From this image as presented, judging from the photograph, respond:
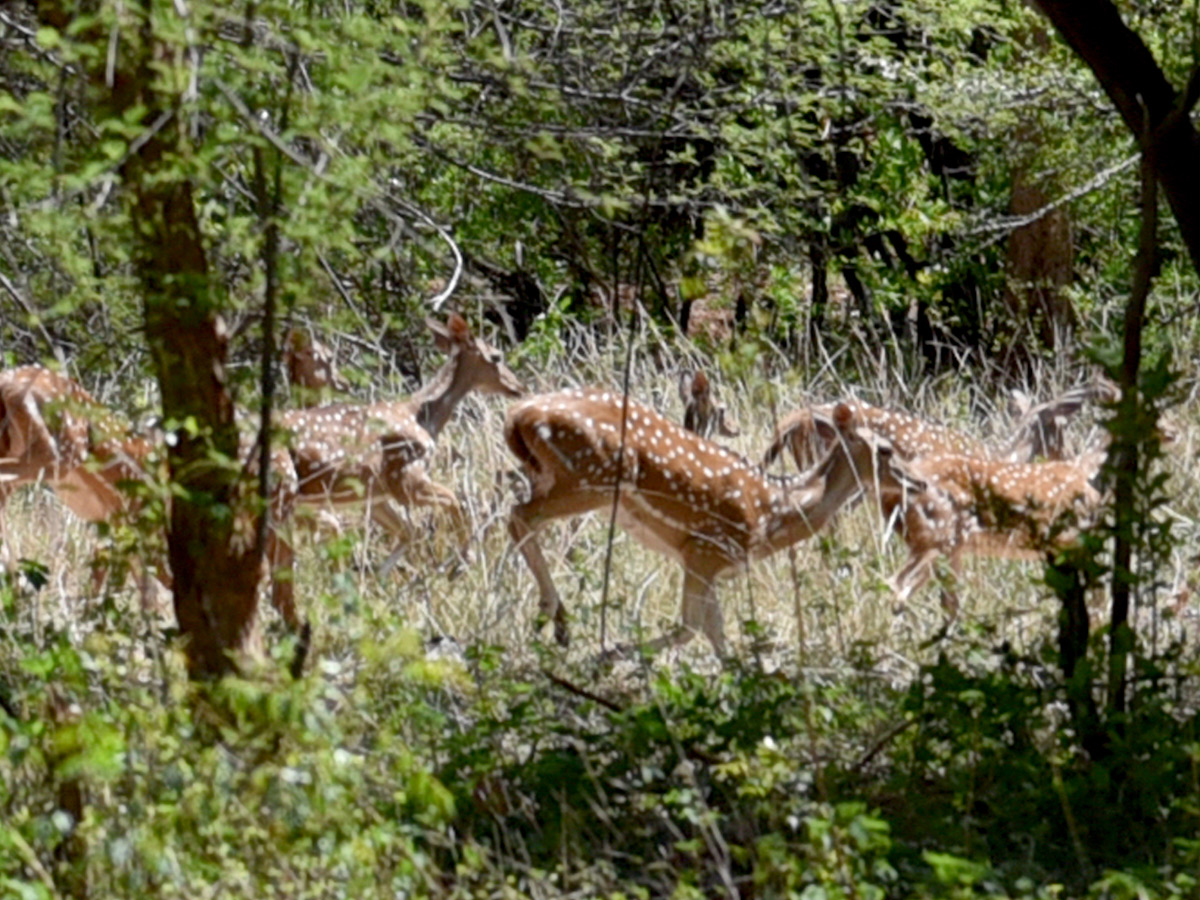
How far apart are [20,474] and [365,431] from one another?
4.78 feet

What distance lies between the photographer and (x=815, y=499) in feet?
31.0

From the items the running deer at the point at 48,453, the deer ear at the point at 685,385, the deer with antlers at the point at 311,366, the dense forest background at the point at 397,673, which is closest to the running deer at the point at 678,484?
the dense forest background at the point at 397,673

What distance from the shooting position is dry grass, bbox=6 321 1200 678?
7.91 metres

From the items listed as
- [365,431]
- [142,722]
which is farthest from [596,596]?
[142,722]

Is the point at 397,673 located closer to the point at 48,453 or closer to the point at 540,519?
the point at 540,519

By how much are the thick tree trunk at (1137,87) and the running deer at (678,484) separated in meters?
2.54

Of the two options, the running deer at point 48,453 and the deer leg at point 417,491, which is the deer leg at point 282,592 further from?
the deer leg at point 417,491

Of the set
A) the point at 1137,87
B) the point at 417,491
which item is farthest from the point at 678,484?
the point at 1137,87

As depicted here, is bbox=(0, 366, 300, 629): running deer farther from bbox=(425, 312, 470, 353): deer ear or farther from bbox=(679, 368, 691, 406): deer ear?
bbox=(679, 368, 691, 406): deer ear

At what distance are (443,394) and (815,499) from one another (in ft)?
7.19

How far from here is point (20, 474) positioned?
32.4 ft

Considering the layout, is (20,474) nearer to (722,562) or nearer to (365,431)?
(365,431)

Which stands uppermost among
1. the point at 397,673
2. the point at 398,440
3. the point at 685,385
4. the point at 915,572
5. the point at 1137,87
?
the point at 685,385

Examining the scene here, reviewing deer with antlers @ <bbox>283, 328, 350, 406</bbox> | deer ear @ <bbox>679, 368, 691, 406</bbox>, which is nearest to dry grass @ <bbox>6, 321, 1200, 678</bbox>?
deer ear @ <bbox>679, 368, 691, 406</bbox>
